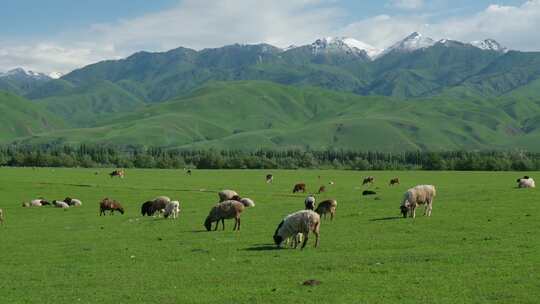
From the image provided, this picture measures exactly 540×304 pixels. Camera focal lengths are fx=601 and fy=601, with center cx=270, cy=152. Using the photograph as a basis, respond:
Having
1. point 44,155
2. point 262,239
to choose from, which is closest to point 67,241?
point 262,239

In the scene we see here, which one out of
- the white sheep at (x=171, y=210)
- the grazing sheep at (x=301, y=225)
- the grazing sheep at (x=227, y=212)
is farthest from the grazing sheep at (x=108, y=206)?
the grazing sheep at (x=301, y=225)

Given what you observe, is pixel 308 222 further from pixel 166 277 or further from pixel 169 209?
pixel 169 209

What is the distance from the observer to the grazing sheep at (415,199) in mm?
35469

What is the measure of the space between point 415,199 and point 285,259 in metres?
14.0

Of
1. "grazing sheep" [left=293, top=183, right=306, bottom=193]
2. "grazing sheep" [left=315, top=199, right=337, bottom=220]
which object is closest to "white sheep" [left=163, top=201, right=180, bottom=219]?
"grazing sheep" [left=315, top=199, right=337, bottom=220]

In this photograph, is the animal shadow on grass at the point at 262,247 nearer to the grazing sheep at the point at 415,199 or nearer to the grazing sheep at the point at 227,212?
the grazing sheep at the point at 227,212

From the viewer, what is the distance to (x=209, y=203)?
56.5m

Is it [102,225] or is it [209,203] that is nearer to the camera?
[102,225]

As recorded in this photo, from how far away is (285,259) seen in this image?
24.2 meters

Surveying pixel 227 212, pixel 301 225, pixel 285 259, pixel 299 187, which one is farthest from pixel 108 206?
pixel 285 259

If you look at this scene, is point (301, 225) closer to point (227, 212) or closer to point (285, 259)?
point (285, 259)

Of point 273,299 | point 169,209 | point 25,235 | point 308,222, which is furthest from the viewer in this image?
point 169,209

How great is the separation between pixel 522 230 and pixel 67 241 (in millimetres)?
23460

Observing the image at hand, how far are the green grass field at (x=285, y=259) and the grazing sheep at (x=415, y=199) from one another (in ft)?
2.65
